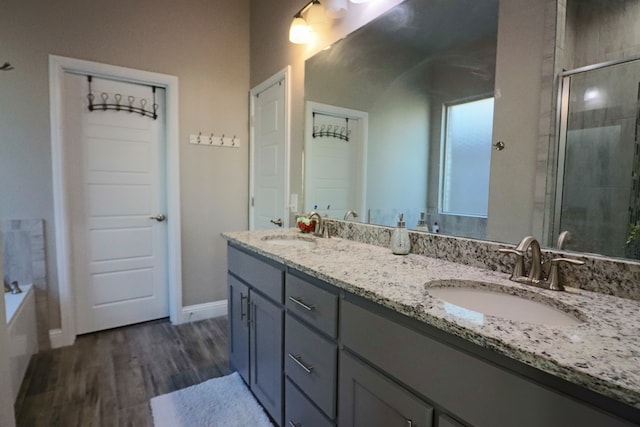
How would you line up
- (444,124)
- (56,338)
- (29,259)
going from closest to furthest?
(444,124)
(29,259)
(56,338)

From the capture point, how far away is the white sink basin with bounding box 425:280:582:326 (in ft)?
2.93

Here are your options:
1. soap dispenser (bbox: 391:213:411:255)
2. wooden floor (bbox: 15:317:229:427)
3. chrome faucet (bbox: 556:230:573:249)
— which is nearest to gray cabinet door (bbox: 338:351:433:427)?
soap dispenser (bbox: 391:213:411:255)

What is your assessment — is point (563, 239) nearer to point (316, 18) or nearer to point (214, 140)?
point (316, 18)

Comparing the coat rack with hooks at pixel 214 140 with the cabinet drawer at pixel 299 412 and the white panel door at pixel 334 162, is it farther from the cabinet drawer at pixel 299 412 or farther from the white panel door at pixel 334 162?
the cabinet drawer at pixel 299 412

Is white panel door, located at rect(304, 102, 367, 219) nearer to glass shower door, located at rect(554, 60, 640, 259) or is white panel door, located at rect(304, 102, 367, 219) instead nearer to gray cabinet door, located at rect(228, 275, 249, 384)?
gray cabinet door, located at rect(228, 275, 249, 384)

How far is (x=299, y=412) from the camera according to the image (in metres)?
1.37

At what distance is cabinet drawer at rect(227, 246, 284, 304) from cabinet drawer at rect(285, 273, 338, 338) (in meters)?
0.09

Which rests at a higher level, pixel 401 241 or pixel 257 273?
pixel 401 241

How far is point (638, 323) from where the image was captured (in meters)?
0.75

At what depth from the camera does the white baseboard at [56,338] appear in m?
2.42

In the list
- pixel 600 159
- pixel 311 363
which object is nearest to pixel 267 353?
pixel 311 363

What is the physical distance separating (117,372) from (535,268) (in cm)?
245

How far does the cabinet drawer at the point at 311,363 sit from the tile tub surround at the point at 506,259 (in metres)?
0.63

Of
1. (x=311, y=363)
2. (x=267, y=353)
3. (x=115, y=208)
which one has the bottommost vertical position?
(x=267, y=353)
